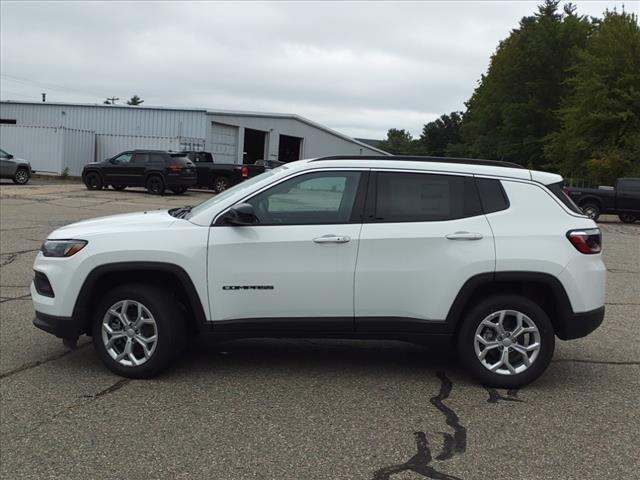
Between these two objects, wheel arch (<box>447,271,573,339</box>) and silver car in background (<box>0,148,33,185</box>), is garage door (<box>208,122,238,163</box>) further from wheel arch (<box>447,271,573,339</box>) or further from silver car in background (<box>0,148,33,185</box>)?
wheel arch (<box>447,271,573,339</box>)

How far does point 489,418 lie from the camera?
436 centimetres

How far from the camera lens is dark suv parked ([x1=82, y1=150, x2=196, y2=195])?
2572cm

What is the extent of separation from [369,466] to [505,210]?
2302mm

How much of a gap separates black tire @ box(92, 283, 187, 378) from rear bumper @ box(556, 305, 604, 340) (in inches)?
117

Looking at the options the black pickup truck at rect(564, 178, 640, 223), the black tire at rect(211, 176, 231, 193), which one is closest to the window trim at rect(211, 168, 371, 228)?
the black pickup truck at rect(564, 178, 640, 223)

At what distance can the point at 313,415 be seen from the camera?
436 centimetres

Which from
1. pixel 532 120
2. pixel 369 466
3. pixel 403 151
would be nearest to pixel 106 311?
pixel 369 466

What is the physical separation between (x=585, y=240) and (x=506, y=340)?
97 cm

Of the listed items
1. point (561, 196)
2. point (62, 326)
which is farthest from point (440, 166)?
point (62, 326)

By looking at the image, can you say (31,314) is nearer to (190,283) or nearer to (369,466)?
(190,283)

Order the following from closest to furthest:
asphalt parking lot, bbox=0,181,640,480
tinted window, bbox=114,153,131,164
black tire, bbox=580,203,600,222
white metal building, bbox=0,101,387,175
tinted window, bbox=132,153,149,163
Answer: asphalt parking lot, bbox=0,181,640,480, black tire, bbox=580,203,600,222, tinted window, bbox=132,153,149,163, tinted window, bbox=114,153,131,164, white metal building, bbox=0,101,387,175

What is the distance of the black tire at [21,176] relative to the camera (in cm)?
2812

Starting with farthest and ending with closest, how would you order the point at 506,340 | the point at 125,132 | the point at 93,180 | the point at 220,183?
the point at 125,132
the point at 220,183
the point at 93,180
the point at 506,340

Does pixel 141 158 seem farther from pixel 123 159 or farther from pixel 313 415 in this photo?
pixel 313 415
